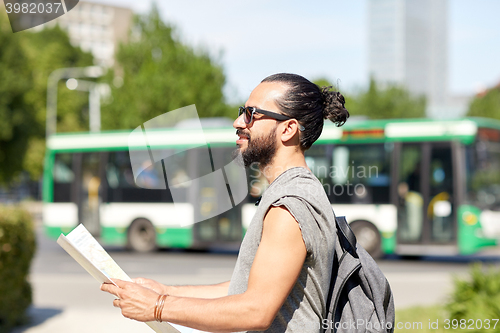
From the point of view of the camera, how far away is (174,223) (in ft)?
46.9

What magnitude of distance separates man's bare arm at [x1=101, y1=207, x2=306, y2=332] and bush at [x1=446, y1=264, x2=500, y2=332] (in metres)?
3.63

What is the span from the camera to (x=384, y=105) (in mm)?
41250

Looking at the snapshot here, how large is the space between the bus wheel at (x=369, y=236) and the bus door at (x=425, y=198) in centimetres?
46

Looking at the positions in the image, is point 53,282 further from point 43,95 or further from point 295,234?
point 43,95

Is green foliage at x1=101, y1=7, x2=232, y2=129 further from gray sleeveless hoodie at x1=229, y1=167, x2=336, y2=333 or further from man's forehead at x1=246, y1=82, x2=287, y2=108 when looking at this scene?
gray sleeveless hoodie at x1=229, y1=167, x2=336, y2=333

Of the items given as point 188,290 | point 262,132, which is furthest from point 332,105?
point 188,290

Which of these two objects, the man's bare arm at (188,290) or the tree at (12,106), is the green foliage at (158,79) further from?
the man's bare arm at (188,290)

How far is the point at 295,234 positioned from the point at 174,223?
12903 millimetres

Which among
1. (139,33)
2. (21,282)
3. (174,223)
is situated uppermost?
(139,33)

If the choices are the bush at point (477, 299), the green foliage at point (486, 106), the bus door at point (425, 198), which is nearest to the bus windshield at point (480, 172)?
the bus door at point (425, 198)

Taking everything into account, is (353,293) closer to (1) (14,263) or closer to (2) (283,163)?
(2) (283,163)

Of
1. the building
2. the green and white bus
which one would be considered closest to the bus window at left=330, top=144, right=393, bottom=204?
the green and white bus

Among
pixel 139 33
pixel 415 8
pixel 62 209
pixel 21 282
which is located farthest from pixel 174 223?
pixel 415 8

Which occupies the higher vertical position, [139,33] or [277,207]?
[139,33]
